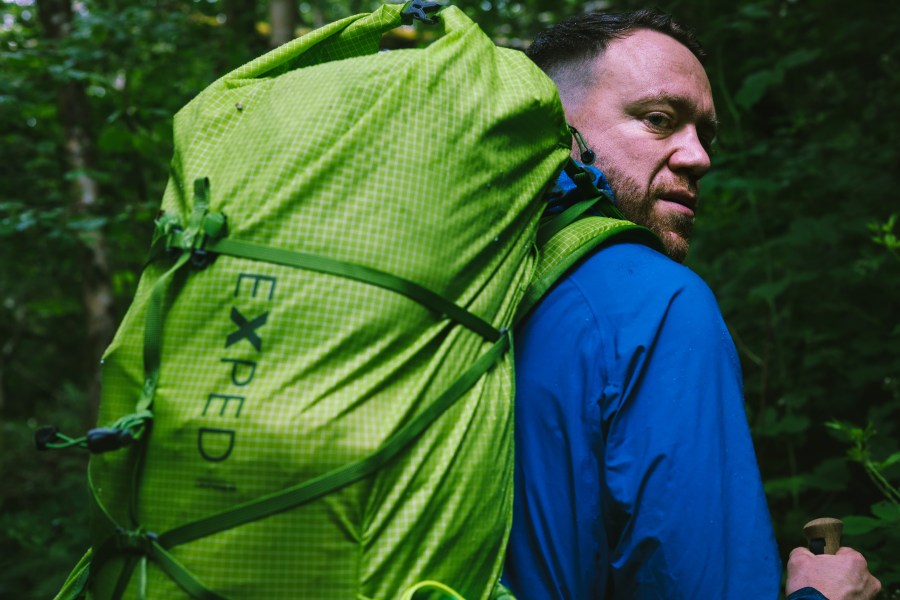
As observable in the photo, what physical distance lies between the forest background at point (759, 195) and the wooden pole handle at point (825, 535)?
0.60 metres

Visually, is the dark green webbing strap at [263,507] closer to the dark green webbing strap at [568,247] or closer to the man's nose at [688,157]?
the dark green webbing strap at [568,247]

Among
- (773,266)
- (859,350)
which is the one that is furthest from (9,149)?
(859,350)

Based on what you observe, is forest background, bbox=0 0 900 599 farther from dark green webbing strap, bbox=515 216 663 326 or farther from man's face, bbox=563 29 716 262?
dark green webbing strap, bbox=515 216 663 326

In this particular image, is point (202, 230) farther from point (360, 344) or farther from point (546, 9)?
point (546, 9)

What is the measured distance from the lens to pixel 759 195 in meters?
4.19

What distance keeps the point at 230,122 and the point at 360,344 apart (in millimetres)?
492

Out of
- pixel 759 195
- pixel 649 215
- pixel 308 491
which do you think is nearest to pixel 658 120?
pixel 649 215

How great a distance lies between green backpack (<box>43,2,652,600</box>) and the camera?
1126 millimetres

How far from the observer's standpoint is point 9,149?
6102mm

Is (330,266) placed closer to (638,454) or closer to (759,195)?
(638,454)

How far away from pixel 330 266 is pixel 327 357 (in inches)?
5.2

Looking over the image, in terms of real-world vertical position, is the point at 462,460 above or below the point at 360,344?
below

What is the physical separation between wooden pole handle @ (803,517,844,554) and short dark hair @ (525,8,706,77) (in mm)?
1157

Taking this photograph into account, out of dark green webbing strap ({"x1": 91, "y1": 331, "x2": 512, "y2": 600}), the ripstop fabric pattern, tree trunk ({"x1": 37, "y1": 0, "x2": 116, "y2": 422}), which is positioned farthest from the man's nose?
tree trunk ({"x1": 37, "y1": 0, "x2": 116, "y2": 422})
